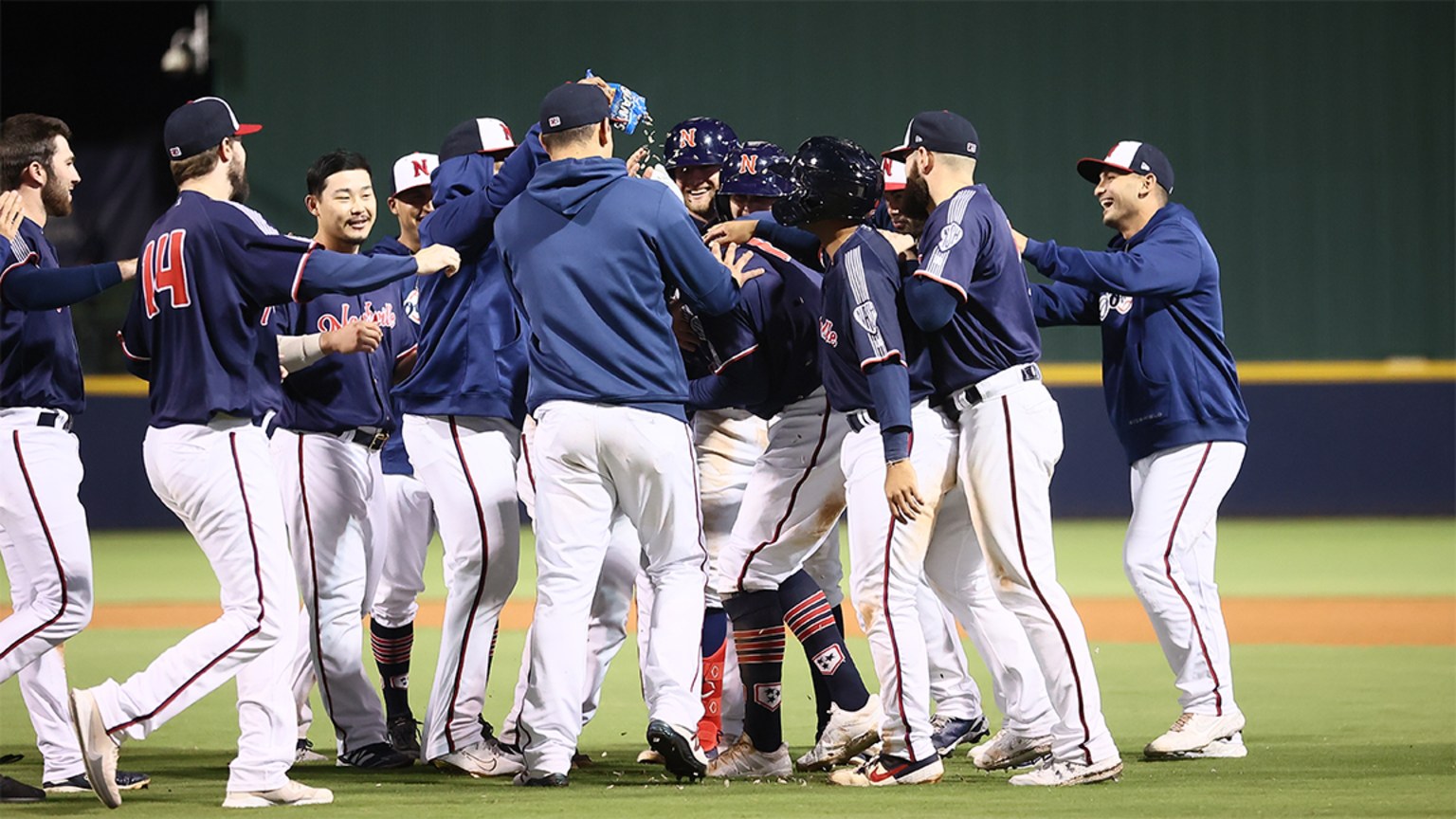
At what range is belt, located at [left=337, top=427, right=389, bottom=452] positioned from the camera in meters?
5.62

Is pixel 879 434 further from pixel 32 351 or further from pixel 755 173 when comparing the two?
pixel 32 351

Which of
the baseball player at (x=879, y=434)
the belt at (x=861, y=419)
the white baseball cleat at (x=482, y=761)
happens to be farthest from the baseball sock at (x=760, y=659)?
the white baseball cleat at (x=482, y=761)

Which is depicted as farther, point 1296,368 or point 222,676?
point 1296,368

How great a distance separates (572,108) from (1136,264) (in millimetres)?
2055

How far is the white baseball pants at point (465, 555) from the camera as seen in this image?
5270 mm

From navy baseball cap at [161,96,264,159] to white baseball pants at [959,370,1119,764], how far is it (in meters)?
2.43

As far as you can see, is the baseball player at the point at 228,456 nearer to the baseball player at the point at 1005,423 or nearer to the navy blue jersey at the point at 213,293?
the navy blue jersey at the point at 213,293

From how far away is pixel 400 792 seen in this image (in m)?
4.88

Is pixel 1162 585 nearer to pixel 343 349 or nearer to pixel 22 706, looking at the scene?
pixel 343 349

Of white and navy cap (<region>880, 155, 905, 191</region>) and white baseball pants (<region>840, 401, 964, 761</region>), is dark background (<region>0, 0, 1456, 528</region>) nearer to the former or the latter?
white and navy cap (<region>880, 155, 905, 191</region>)

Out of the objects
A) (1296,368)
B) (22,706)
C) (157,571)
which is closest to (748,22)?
(1296,368)

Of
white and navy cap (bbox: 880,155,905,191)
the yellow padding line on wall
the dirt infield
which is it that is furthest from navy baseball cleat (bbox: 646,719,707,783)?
the yellow padding line on wall

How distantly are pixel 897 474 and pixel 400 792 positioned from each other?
177 centimetres

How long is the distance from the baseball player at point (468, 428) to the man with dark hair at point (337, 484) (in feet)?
0.86
